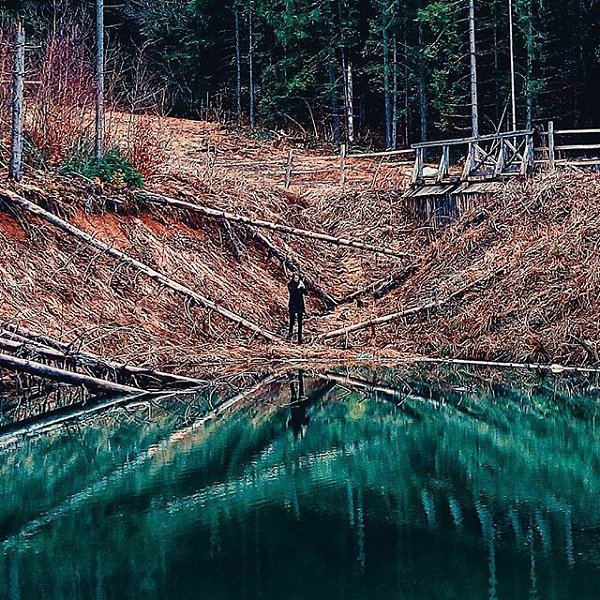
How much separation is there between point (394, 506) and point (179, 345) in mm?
8725

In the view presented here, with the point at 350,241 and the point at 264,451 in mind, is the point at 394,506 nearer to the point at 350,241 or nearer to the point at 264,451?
the point at 264,451

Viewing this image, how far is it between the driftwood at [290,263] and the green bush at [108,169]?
294 cm

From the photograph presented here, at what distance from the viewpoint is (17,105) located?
1947 centimetres

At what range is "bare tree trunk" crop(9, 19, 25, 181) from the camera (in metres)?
19.2

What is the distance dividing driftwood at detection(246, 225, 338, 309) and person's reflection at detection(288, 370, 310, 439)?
20.1ft

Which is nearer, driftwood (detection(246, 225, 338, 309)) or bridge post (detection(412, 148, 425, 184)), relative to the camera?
driftwood (detection(246, 225, 338, 309))

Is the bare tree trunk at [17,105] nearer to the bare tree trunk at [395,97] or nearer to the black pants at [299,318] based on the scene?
the black pants at [299,318]

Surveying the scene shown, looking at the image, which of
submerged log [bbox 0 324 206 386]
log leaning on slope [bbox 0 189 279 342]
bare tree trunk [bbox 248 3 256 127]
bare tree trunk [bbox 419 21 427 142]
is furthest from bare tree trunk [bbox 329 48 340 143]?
submerged log [bbox 0 324 206 386]

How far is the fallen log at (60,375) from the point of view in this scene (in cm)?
1430

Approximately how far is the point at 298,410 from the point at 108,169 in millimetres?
9553

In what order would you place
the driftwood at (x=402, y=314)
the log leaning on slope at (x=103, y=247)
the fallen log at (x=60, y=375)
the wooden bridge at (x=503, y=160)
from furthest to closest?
1. the wooden bridge at (x=503, y=160)
2. the driftwood at (x=402, y=314)
3. the log leaning on slope at (x=103, y=247)
4. the fallen log at (x=60, y=375)

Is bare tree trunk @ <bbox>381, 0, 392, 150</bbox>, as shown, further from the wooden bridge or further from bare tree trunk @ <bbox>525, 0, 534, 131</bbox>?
the wooden bridge

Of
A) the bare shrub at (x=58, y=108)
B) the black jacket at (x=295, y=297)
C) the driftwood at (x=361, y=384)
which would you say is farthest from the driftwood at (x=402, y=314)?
the bare shrub at (x=58, y=108)

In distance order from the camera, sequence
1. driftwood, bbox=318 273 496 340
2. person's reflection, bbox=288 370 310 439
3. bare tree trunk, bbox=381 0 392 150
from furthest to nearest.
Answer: bare tree trunk, bbox=381 0 392 150
driftwood, bbox=318 273 496 340
person's reflection, bbox=288 370 310 439
